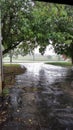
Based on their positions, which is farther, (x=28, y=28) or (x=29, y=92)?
(x=28, y=28)

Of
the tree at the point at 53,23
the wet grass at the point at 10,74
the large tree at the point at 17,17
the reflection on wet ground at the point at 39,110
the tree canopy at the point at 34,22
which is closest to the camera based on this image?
the reflection on wet ground at the point at 39,110

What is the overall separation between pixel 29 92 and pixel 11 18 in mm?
7142

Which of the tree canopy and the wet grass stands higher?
the tree canopy

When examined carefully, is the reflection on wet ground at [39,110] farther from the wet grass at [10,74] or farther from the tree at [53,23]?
the tree at [53,23]

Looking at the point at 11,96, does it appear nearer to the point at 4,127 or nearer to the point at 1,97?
the point at 1,97

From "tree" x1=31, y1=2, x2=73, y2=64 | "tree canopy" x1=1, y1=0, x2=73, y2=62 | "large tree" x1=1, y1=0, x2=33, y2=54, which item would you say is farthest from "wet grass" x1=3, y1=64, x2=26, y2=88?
"tree" x1=31, y1=2, x2=73, y2=64

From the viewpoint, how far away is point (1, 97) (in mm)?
8711

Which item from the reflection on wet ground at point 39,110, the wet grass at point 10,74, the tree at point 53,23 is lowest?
the wet grass at point 10,74

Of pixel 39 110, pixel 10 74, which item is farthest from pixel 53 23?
pixel 39 110

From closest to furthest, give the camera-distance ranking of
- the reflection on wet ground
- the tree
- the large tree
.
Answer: the reflection on wet ground → the large tree → the tree

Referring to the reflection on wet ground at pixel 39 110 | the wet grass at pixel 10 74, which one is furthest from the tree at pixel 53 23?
the reflection on wet ground at pixel 39 110

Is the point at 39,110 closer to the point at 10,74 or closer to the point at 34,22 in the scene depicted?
the point at 34,22

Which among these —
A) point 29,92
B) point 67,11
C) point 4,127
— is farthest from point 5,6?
point 4,127

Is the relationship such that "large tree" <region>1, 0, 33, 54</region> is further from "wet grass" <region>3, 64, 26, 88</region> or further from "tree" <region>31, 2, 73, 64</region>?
"wet grass" <region>3, 64, 26, 88</region>
